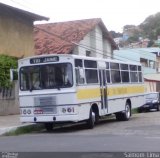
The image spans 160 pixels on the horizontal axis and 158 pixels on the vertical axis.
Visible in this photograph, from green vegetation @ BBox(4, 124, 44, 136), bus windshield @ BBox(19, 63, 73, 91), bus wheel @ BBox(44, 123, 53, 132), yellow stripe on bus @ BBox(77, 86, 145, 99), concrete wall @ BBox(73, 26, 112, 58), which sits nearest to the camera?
bus windshield @ BBox(19, 63, 73, 91)

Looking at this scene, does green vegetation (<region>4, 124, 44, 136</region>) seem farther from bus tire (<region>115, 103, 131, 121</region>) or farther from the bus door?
bus tire (<region>115, 103, 131, 121</region>)

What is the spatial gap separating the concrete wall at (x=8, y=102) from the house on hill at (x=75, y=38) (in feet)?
37.6

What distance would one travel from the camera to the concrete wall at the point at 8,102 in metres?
26.5

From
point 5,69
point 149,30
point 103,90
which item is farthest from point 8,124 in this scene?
point 149,30

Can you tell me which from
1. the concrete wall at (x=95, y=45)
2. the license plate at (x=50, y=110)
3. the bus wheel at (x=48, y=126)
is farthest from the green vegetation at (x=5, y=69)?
the concrete wall at (x=95, y=45)

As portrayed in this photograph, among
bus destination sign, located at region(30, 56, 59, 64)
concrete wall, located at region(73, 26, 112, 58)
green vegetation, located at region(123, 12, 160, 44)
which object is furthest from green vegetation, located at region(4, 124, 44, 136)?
green vegetation, located at region(123, 12, 160, 44)

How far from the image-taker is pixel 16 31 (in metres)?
31.1

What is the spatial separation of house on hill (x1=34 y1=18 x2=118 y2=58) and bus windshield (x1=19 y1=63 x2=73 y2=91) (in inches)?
734

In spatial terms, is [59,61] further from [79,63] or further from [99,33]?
[99,33]

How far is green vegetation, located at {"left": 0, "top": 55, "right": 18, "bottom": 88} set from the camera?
1057 inches

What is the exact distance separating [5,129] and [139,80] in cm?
1111

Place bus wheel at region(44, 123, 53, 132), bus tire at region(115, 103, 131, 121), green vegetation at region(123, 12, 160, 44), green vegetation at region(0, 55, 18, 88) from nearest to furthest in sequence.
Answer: bus wheel at region(44, 123, 53, 132), bus tire at region(115, 103, 131, 121), green vegetation at region(0, 55, 18, 88), green vegetation at region(123, 12, 160, 44)

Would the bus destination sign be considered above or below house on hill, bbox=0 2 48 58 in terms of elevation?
below

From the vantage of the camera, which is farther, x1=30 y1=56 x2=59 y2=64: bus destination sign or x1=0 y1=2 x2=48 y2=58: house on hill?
x1=0 y1=2 x2=48 y2=58: house on hill
